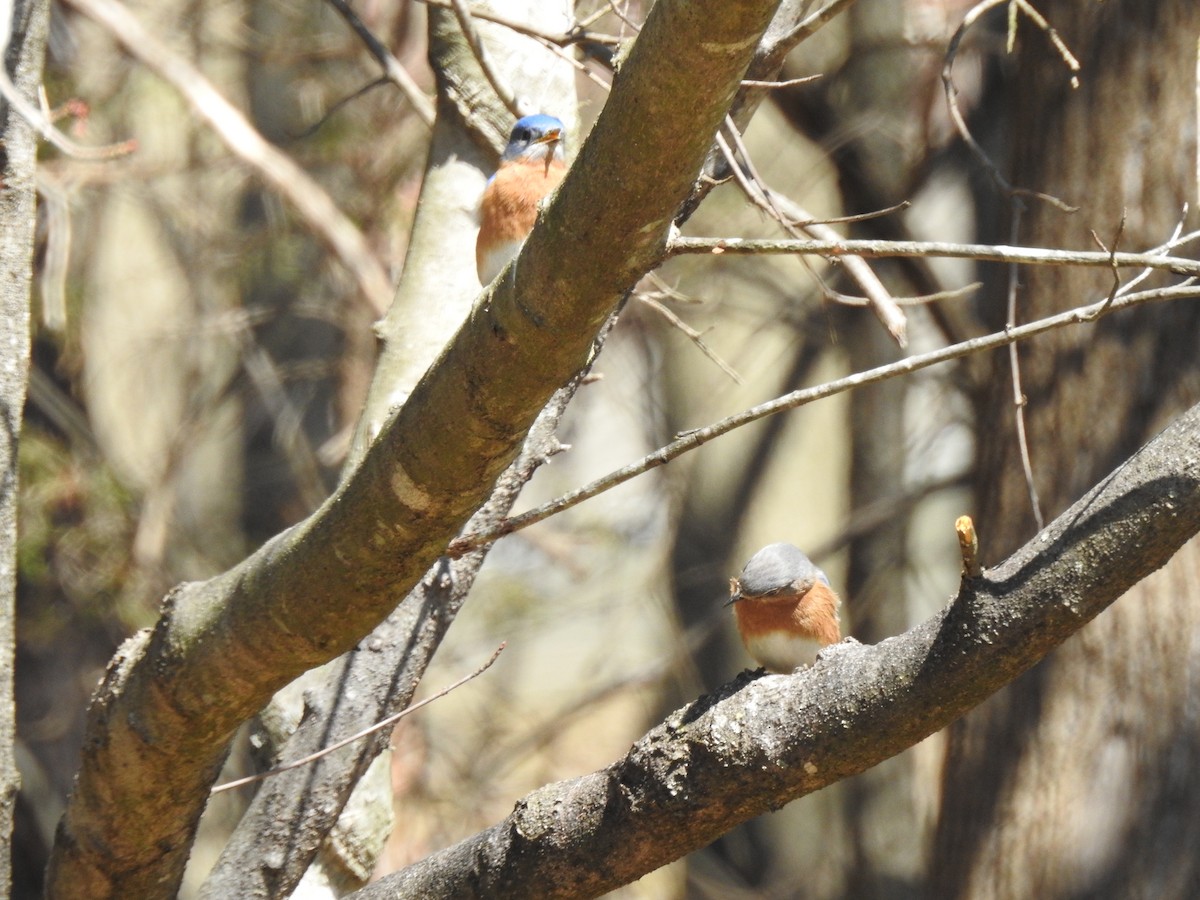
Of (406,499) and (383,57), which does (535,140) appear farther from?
(406,499)

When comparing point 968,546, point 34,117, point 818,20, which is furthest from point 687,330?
point 34,117

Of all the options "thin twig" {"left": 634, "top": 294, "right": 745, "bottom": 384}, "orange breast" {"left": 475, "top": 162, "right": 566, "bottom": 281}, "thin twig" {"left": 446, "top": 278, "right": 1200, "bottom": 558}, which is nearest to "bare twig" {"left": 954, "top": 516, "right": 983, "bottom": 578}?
"thin twig" {"left": 446, "top": 278, "right": 1200, "bottom": 558}

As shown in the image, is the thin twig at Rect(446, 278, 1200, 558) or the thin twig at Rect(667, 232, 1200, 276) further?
the thin twig at Rect(446, 278, 1200, 558)

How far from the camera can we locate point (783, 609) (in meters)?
2.69

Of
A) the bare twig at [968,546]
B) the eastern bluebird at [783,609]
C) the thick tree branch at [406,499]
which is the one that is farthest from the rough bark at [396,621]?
the bare twig at [968,546]

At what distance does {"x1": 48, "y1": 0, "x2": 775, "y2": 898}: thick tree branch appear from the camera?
125cm

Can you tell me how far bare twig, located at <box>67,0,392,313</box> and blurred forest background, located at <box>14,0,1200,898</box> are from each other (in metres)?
0.74

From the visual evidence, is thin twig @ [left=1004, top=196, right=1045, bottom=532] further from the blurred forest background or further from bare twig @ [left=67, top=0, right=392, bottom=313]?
bare twig @ [left=67, top=0, right=392, bottom=313]

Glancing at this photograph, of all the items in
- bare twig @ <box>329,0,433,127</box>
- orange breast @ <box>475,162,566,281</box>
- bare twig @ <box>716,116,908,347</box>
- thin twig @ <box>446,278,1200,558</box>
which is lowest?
thin twig @ <box>446,278,1200,558</box>

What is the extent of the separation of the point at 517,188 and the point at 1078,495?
2.20m

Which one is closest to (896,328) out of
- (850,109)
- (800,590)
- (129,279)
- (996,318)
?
(800,590)

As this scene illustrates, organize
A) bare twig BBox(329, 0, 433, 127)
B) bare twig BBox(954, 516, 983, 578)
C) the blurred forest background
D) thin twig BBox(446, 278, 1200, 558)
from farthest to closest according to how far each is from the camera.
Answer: the blurred forest background → bare twig BBox(329, 0, 433, 127) → thin twig BBox(446, 278, 1200, 558) → bare twig BBox(954, 516, 983, 578)

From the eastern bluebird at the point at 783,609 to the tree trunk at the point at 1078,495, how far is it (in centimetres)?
152

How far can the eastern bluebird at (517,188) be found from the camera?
2785mm
